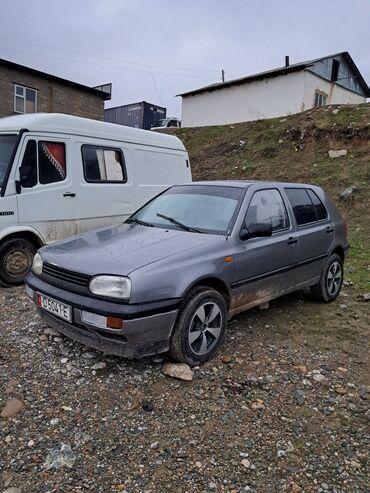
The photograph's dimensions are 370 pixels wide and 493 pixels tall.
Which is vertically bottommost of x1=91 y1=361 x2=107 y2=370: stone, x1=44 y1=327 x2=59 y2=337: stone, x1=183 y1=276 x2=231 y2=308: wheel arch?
x1=91 y1=361 x2=107 y2=370: stone

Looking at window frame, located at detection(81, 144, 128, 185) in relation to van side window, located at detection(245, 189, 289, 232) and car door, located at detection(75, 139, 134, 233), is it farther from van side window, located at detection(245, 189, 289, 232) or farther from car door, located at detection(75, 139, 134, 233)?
van side window, located at detection(245, 189, 289, 232)

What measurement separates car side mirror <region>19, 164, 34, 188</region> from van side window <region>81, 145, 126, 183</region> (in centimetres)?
95

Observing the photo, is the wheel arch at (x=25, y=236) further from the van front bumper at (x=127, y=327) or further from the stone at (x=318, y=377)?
the stone at (x=318, y=377)

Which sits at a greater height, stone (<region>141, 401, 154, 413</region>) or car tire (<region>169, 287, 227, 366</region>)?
car tire (<region>169, 287, 227, 366</region>)

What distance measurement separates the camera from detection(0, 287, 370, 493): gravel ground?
7.32 feet

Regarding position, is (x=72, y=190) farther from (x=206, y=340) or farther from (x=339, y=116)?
(x=339, y=116)

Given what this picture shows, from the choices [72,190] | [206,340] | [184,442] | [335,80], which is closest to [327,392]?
[206,340]

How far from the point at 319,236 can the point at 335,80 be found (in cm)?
2532

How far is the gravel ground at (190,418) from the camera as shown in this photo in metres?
2.23

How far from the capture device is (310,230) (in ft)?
15.2

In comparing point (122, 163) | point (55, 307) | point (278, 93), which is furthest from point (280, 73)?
point (55, 307)

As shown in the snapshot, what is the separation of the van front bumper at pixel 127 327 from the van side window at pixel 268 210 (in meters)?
1.38

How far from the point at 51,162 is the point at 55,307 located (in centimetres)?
313

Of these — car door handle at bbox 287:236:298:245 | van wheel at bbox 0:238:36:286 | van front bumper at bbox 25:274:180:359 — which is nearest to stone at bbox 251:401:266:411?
van front bumper at bbox 25:274:180:359
